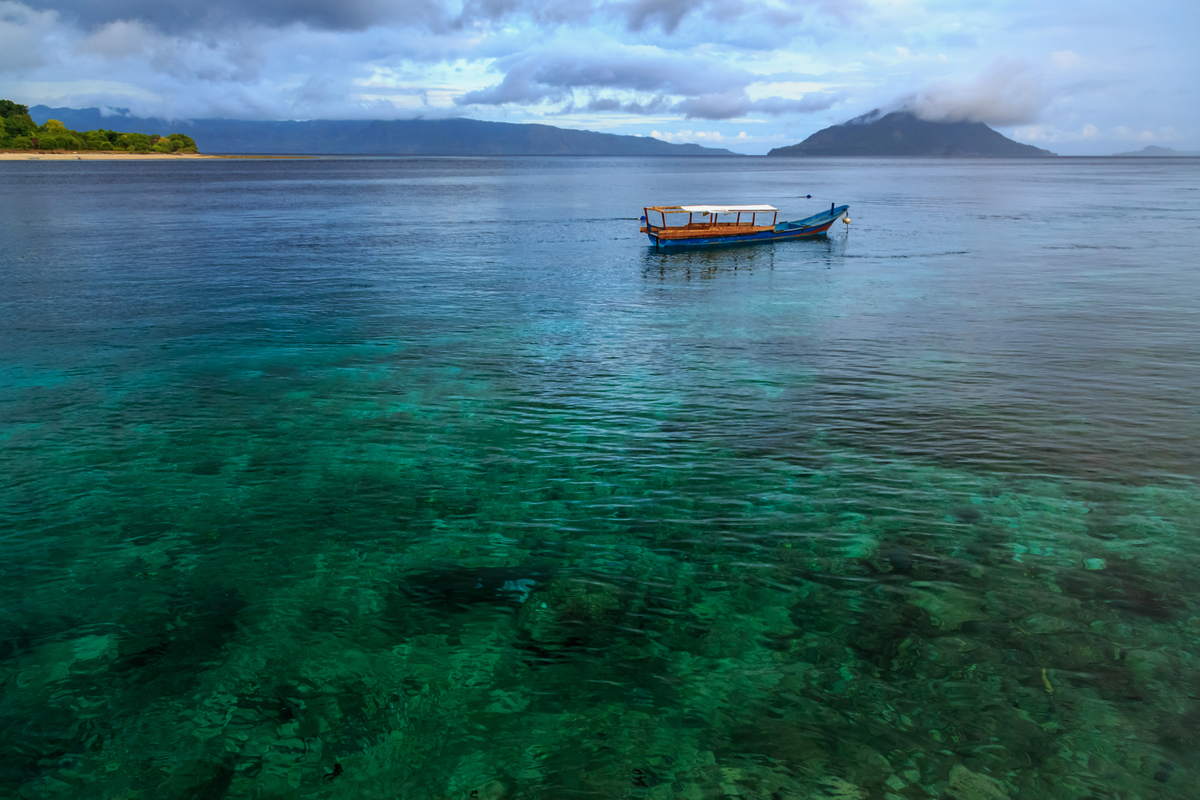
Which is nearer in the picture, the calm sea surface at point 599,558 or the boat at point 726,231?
the calm sea surface at point 599,558

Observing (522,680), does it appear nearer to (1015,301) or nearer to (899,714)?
(899,714)

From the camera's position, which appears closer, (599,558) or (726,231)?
(599,558)

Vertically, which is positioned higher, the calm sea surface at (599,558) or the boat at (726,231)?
the boat at (726,231)

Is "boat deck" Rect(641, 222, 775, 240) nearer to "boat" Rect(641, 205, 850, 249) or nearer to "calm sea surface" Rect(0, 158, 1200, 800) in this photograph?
"boat" Rect(641, 205, 850, 249)

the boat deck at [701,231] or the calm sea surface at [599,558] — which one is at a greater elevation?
the boat deck at [701,231]

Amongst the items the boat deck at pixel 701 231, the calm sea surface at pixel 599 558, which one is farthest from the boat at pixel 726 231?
the calm sea surface at pixel 599 558

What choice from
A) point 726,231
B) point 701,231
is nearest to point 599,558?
point 701,231

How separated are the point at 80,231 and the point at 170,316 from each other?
39.9 m

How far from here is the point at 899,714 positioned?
923cm

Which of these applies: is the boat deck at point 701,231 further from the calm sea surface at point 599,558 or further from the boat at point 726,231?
the calm sea surface at point 599,558

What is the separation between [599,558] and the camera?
12836 mm

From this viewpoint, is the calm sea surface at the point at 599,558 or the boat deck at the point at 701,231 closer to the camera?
the calm sea surface at the point at 599,558

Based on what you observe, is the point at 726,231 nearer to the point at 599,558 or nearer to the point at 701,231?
the point at 701,231

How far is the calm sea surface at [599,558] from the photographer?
8.80m
